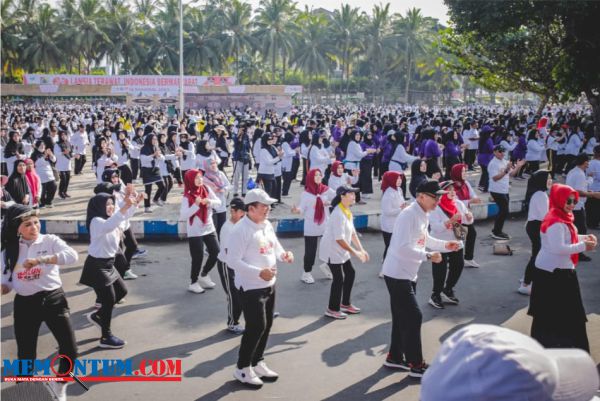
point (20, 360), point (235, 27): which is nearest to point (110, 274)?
point (20, 360)

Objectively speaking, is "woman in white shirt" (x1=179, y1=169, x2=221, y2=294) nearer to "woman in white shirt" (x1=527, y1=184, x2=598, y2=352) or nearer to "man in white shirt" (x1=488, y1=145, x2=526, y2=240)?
"woman in white shirt" (x1=527, y1=184, x2=598, y2=352)

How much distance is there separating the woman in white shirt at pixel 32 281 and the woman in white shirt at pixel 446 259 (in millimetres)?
3982

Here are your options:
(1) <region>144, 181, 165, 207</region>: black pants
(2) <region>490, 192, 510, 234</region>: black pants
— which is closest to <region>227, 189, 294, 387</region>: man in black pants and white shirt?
(2) <region>490, 192, 510, 234</region>: black pants

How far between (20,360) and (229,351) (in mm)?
1809

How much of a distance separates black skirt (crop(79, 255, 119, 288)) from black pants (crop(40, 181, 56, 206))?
7.01 metres

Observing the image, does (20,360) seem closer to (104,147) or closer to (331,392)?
(331,392)

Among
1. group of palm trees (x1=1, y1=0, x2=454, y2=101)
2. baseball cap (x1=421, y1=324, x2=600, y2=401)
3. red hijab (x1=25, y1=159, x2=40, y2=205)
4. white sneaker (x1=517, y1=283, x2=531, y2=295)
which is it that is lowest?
white sneaker (x1=517, y1=283, x2=531, y2=295)

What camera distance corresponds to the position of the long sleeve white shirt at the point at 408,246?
489 cm

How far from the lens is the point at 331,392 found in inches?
184

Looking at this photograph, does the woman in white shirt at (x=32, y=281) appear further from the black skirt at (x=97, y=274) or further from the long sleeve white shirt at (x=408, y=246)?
the long sleeve white shirt at (x=408, y=246)

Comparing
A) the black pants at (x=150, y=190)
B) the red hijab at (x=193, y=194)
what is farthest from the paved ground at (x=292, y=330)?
the black pants at (x=150, y=190)

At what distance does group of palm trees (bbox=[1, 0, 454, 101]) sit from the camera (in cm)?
5512

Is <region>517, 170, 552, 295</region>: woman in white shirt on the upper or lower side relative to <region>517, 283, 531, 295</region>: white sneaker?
upper

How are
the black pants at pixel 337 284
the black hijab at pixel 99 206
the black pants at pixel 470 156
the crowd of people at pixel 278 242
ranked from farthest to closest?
the black pants at pixel 470 156, the black pants at pixel 337 284, the black hijab at pixel 99 206, the crowd of people at pixel 278 242
